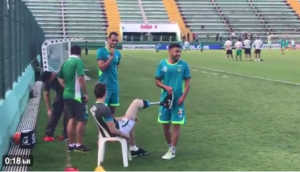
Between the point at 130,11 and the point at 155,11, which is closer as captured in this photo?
the point at 130,11

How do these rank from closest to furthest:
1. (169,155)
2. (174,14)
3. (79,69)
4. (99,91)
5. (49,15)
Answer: (99,91)
(169,155)
(79,69)
(49,15)
(174,14)

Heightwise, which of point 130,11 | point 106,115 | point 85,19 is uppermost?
point 130,11

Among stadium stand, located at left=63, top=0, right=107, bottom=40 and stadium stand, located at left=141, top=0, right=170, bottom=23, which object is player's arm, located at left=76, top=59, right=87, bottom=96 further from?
stadium stand, located at left=141, top=0, right=170, bottom=23

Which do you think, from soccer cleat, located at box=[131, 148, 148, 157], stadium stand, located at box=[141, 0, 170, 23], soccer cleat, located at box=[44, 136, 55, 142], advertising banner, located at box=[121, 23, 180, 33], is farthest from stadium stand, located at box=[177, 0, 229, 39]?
soccer cleat, located at box=[131, 148, 148, 157]

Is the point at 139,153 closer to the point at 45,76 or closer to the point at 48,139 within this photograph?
the point at 48,139

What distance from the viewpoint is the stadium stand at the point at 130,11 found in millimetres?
70188

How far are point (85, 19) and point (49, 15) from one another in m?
4.57

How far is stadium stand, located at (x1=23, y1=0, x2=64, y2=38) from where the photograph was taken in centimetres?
6456

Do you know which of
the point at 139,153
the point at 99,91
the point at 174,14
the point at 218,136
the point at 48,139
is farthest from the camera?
the point at 174,14

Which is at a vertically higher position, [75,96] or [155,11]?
[155,11]

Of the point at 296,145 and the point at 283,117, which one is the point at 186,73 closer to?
the point at 296,145

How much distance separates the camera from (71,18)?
68.3m

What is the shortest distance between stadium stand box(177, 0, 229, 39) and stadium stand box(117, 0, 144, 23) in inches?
233
